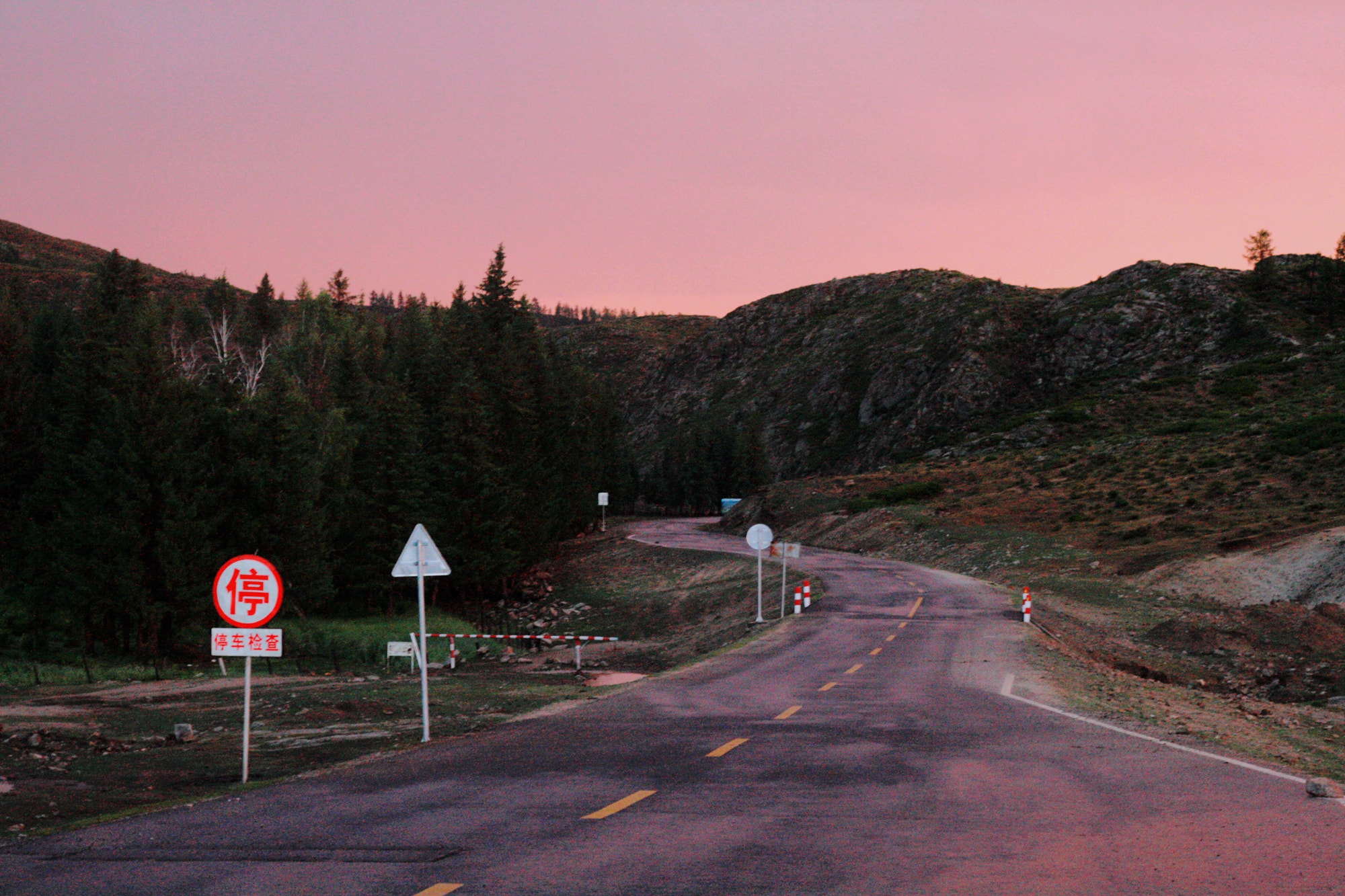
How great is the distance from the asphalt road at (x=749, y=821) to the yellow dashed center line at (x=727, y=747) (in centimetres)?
6

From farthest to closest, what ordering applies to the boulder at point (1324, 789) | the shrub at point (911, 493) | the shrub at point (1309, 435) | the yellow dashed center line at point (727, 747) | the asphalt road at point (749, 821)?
the shrub at point (911, 493), the shrub at point (1309, 435), the yellow dashed center line at point (727, 747), the boulder at point (1324, 789), the asphalt road at point (749, 821)

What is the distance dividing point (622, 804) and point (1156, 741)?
8.03 m

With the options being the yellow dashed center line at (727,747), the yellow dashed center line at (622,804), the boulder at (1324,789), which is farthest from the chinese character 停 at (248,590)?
the boulder at (1324,789)

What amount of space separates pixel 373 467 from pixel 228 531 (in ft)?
36.9

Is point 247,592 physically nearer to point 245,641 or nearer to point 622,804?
point 245,641

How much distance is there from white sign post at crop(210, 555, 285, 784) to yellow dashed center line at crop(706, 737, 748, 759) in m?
5.56

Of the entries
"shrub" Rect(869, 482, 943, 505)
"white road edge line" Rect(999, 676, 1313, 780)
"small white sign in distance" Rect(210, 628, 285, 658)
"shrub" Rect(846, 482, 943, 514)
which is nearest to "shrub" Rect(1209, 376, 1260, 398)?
"shrub" Rect(869, 482, 943, 505)

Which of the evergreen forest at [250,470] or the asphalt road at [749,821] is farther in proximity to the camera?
the evergreen forest at [250,470]

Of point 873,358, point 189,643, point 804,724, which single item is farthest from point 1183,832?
point 873,358

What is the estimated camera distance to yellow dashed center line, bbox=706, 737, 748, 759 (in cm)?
1245

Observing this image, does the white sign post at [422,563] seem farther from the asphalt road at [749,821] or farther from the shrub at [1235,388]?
the shrub at [1235,388]

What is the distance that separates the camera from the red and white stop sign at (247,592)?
12.6 meters

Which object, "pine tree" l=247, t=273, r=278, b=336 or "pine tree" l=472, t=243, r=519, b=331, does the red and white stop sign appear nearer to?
"pine tree" l=472, t=243, r=519, b=331

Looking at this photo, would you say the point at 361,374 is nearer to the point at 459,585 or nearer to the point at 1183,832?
the point at 459,585
